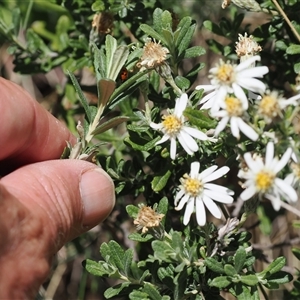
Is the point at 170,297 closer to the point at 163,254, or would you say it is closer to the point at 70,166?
the point at 163,254

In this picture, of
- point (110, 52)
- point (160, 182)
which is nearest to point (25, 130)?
point (110, 52)

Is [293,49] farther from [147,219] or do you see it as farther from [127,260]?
[127,260]

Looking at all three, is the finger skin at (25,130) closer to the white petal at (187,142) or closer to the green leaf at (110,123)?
the green leaf at (110,123)

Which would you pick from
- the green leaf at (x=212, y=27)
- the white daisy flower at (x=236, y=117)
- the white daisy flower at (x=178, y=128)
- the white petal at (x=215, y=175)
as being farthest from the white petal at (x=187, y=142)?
the green leaf at (x=212, y=27)

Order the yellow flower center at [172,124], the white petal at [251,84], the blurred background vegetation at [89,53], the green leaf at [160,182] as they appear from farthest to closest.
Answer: the blurred background vegetation at [89,53] → the green leaf at [160,182] → the yellow flower center at [172,124] → the white petal at [251,84]

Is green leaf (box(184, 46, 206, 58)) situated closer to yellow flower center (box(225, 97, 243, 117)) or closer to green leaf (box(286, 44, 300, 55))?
green leaf (box(286, 44, 300, 55))

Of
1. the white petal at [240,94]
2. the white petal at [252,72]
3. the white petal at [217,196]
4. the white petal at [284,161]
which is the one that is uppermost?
the white petal at [252,72]
